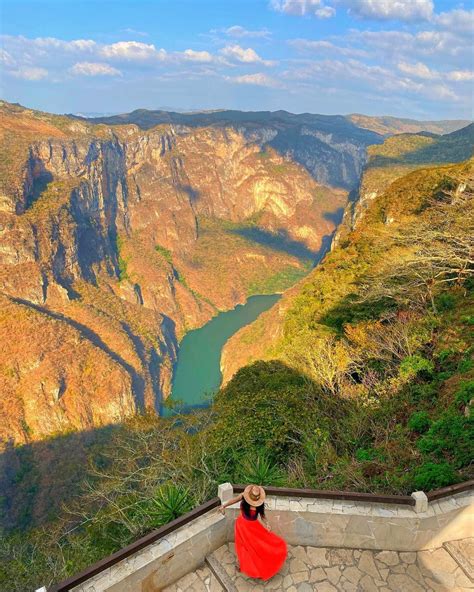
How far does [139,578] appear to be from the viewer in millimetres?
6152

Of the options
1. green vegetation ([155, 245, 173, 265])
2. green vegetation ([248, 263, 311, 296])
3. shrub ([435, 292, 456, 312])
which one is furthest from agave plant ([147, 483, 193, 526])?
green vegetation ([155, 245, 173, 265])

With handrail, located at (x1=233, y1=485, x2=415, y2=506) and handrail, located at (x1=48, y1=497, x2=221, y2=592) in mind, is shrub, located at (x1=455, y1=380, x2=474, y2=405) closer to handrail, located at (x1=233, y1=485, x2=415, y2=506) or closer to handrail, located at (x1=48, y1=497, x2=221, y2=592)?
handrail, located at (x1=233, y1=485, x2=415, y2=506)

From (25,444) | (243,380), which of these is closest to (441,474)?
(243,380)

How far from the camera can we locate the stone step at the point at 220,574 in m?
6.55

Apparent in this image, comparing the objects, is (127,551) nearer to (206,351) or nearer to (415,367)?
(415,367)

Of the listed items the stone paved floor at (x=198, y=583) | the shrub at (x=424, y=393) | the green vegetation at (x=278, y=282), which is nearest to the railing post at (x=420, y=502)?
the stone paved floor at (x=198, y=583)

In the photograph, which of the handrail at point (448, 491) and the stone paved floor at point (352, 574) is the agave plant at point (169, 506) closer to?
the stone paved floor at point (352, 574)

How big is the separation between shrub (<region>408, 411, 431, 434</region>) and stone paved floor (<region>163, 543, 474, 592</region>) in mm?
4338

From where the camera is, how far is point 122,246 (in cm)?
14350

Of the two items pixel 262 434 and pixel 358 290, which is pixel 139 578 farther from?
pixel 358 290

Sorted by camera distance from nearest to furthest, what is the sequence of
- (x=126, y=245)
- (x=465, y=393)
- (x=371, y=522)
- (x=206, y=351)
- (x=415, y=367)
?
1. (x=371, y=522)
2. (x=465, y=393)
3. (x=415, y=367)
4. (x=206, y=351)
5. (x=126, y=245)

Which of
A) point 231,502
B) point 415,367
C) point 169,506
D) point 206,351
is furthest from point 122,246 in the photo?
point 231,502

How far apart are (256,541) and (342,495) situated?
161cm

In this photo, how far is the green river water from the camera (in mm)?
97125
